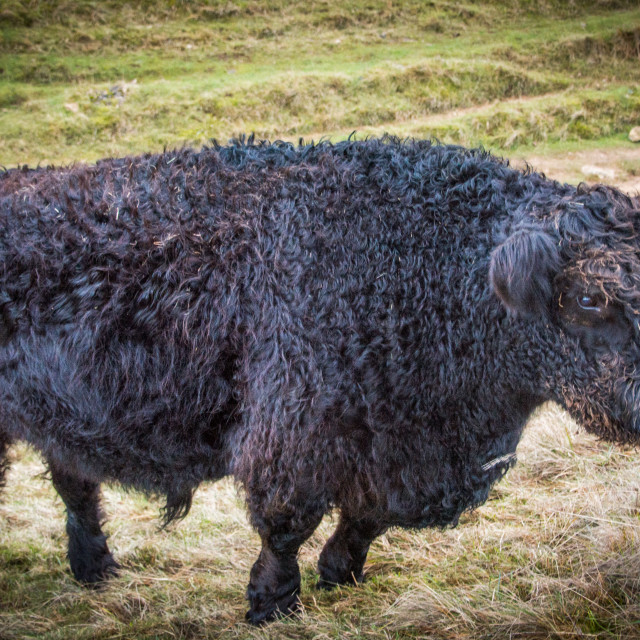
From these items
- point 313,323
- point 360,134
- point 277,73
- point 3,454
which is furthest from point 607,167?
point 3,454

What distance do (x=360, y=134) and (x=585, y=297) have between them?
6.67 metres

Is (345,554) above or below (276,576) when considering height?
below

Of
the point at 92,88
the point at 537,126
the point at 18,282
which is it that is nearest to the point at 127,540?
the point at 18,282

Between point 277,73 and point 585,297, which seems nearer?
point 585,297

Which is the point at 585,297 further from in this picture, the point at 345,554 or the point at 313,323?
the point at 345,554

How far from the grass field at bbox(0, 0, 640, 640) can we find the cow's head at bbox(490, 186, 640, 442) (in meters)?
0.99

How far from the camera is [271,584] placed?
3.21 metres

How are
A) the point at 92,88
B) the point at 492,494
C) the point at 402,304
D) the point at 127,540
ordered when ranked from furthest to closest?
the point at 92,88 < the point at 127,540 < the point at 492,494 < the point at 402,304

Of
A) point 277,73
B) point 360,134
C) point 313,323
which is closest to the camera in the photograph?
point 313,323

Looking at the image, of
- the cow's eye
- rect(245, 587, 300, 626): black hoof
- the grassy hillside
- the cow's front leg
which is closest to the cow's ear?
the cow's eye

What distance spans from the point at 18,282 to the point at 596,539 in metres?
3.41

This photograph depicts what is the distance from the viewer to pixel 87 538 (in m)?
4.14

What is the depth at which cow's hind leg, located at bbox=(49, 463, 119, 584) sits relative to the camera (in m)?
4.09

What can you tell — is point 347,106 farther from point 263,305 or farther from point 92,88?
point 263,305
